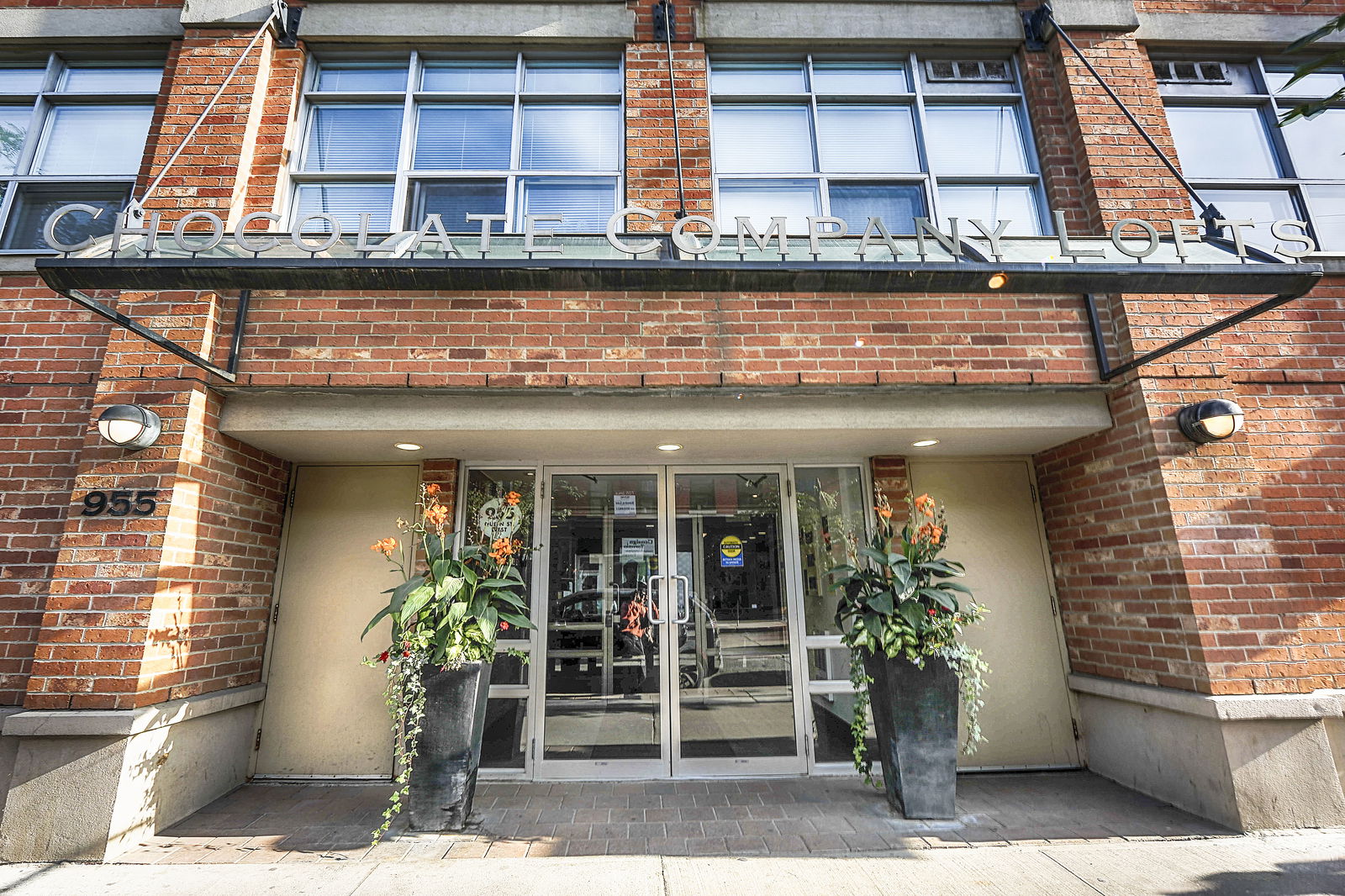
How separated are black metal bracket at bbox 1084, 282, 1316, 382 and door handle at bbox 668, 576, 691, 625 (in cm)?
329

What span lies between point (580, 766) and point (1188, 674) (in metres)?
4.02

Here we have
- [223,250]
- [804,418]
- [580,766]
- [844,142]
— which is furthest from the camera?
[844,142]

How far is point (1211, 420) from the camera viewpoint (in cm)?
362

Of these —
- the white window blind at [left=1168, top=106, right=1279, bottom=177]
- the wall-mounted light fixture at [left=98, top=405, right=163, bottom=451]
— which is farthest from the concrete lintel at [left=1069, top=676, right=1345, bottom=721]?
the wall-mounted light fixture at [left=98, top=405, right=163, bottom=451]

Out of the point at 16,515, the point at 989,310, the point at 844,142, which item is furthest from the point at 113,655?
the point at 844,142

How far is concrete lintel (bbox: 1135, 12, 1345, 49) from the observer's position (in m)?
4.84

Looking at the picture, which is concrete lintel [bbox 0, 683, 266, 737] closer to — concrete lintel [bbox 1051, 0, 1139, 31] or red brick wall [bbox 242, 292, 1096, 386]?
red brick wall [bbox 242, 292, 1096, 386]

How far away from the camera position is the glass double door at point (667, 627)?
14.3ft

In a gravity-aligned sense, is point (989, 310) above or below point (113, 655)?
above

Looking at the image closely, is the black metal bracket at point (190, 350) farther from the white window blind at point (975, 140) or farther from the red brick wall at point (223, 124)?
the white window blind at point (975, 140)

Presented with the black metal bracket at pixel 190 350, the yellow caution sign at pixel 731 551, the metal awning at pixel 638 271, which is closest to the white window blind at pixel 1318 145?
the metal awning at pixel 638 271

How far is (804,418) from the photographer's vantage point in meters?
3.96

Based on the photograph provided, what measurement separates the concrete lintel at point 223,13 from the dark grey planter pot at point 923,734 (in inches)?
263

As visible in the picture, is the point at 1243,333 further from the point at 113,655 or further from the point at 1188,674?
the point at 113,655
